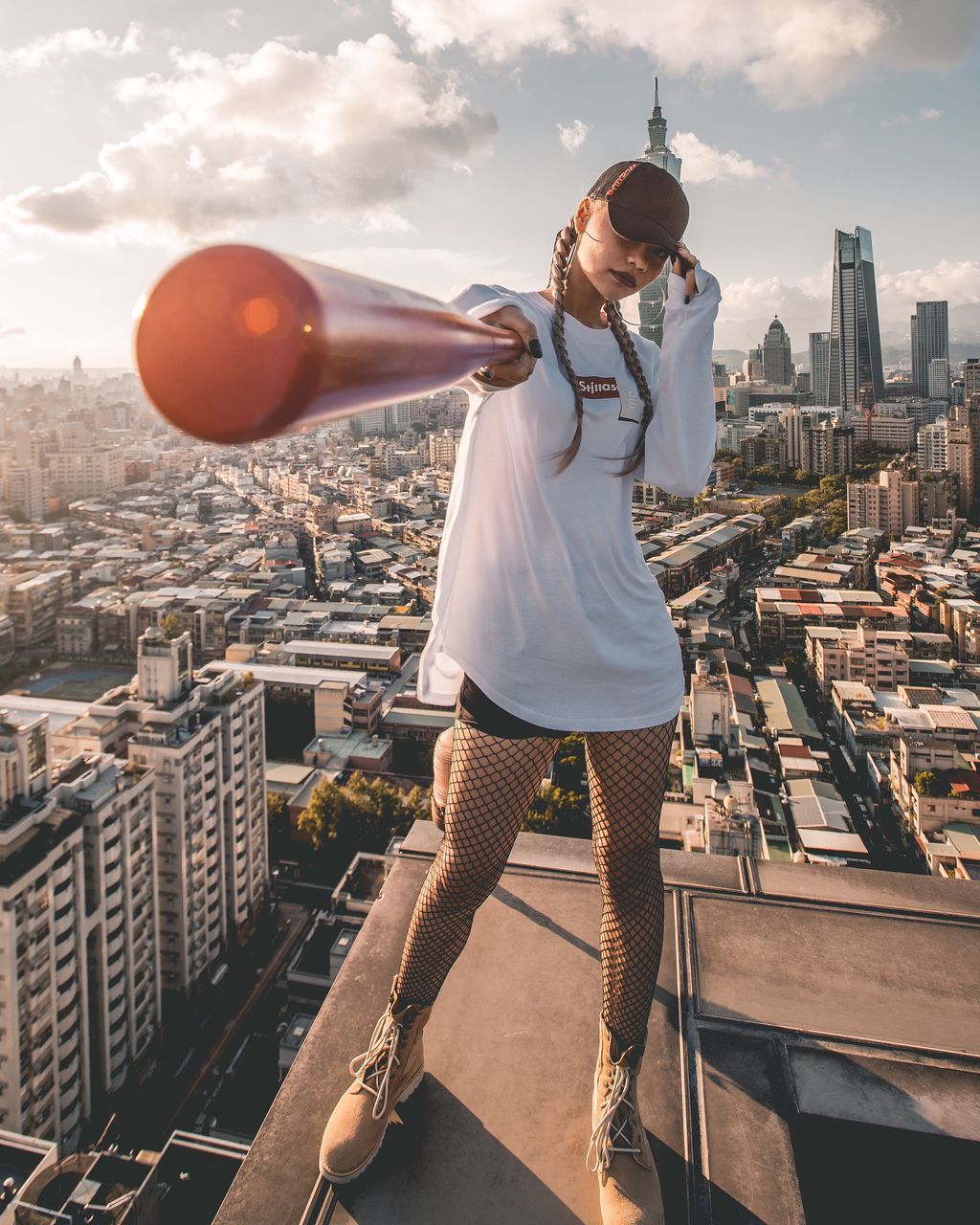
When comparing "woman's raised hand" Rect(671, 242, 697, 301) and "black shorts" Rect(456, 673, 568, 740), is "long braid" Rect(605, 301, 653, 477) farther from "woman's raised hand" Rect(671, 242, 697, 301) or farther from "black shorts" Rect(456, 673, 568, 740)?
"black shorts" Rect(456, 673, 568, 740)

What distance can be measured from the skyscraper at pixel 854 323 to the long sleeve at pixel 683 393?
37.6m

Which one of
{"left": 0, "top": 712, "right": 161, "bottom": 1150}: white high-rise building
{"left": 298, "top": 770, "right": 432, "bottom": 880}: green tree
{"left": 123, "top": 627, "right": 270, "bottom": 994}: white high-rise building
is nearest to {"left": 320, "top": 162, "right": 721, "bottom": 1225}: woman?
{"left": 0, "top": 712, "right": 161, "bottom": 1150}: white high-rise building

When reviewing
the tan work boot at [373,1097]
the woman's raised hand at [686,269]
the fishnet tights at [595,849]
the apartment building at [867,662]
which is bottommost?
the apartment building at [867,662]

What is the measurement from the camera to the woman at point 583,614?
2.09ft

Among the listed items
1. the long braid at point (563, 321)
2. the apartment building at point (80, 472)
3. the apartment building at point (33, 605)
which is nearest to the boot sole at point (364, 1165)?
the long braid at point (563, 321)

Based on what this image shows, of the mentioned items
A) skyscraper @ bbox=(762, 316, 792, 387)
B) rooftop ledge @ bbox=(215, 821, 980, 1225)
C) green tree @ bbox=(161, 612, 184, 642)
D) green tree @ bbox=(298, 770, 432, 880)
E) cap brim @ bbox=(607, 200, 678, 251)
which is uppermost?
skyscraper @ bbox=(762, 316, 792, 387)

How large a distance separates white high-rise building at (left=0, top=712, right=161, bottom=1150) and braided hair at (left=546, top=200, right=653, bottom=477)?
3874 millimetres

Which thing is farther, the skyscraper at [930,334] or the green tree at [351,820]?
the skyscraper at [930,334]

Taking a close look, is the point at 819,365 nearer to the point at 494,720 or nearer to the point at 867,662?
the point at 867,662

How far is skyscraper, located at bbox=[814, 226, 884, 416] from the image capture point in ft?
115

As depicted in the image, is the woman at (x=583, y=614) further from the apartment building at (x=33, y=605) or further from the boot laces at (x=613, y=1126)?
the apartment building at (x=33, y=605)

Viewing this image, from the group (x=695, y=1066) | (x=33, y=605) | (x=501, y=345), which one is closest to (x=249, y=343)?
(x=501, y=345)

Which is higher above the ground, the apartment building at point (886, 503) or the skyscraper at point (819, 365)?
the skyscraper at point (819, 365)

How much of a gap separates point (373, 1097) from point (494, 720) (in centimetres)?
39
